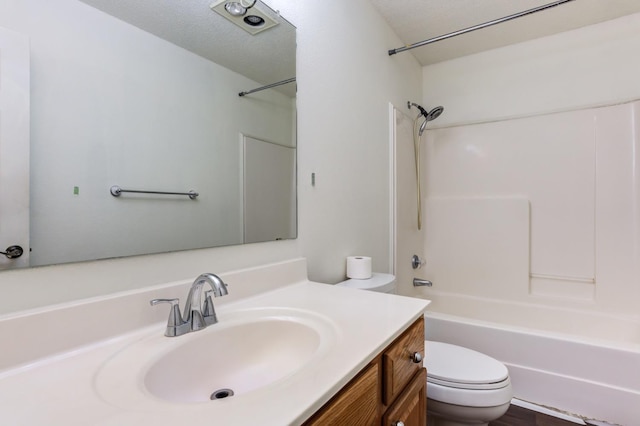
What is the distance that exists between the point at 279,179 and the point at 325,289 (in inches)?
18.7

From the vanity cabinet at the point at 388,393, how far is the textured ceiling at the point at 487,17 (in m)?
1.89

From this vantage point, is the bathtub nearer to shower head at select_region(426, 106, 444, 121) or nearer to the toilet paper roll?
the toilet paper roll

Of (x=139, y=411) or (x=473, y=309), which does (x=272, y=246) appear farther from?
(x=473, y=309)

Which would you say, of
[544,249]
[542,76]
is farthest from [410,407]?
[542,76]

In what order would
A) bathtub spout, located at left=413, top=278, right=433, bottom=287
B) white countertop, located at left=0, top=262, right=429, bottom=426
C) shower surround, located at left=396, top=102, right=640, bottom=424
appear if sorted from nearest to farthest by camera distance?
white countertop, located at left=0, top=262, right=429, bottom=426 < shower surround, located at left=396, top=102, right=640, bottom=424 < bathtub spout, located at left=413, top=278, right=433, bottom=287

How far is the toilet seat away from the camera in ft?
3.99

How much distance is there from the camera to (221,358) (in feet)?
2.73

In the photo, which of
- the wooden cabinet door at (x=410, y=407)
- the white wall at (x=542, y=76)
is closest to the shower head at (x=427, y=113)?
the white wall at (x=542, y=76)

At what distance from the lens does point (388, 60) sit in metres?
2.18

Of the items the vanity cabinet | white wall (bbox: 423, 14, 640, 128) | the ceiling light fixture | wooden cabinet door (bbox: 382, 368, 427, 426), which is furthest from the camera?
white wall (bbox: 423, 14, 640, 128)

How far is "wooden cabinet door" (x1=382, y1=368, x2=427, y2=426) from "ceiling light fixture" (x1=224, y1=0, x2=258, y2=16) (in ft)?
4.37

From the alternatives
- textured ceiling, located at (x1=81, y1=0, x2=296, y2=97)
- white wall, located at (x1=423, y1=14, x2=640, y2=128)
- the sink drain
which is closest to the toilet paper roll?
textured ceiling, located at (x1=81, y1=0, x2=296, y2=97)

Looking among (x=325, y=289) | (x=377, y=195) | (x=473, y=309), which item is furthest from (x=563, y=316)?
(x=325, y=289)

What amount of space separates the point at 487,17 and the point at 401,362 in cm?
224
